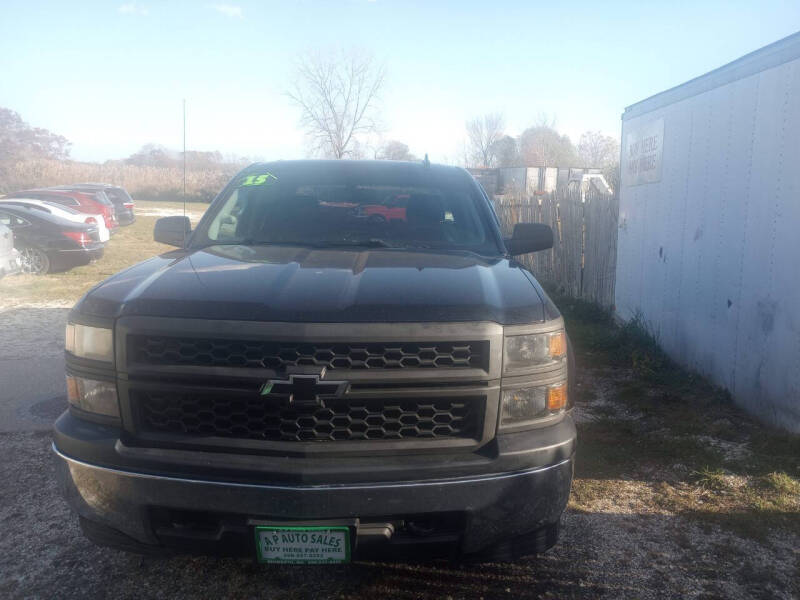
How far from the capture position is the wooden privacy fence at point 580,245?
9141 mm

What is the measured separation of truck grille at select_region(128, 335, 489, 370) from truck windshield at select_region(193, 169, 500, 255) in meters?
1.30

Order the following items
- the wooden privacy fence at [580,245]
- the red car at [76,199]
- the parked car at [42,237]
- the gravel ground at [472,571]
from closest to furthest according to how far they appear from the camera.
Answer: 1. the gravel ground at [472,571]
2. the wooden privacy fence at [580,245]
3. the parked car at [42,237]
4. the red car at [76,199]

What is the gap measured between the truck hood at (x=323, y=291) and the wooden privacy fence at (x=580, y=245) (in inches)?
257

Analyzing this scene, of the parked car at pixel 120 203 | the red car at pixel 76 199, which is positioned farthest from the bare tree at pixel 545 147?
the red car at pixel 76 199

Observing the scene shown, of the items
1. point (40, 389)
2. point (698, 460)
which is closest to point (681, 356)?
point (698, 460)

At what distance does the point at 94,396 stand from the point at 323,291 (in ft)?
3.04

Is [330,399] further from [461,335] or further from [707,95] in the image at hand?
[707,95]

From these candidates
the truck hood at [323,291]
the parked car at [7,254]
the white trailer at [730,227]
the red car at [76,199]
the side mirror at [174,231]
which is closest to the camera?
the truck hood at [323,291]

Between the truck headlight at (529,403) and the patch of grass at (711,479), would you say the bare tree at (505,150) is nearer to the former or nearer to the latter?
the patch of grass at (711,479)

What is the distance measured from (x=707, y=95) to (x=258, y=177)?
407cm

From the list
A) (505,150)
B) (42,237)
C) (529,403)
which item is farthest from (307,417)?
(505,150)

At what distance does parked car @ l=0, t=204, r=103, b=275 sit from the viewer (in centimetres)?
1273

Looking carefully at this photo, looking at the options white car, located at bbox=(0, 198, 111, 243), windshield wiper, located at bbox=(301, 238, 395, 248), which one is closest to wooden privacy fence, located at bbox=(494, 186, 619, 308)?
windshield wiper, located at bbox=(301, 238, 395, 248)

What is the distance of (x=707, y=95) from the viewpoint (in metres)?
5.75
